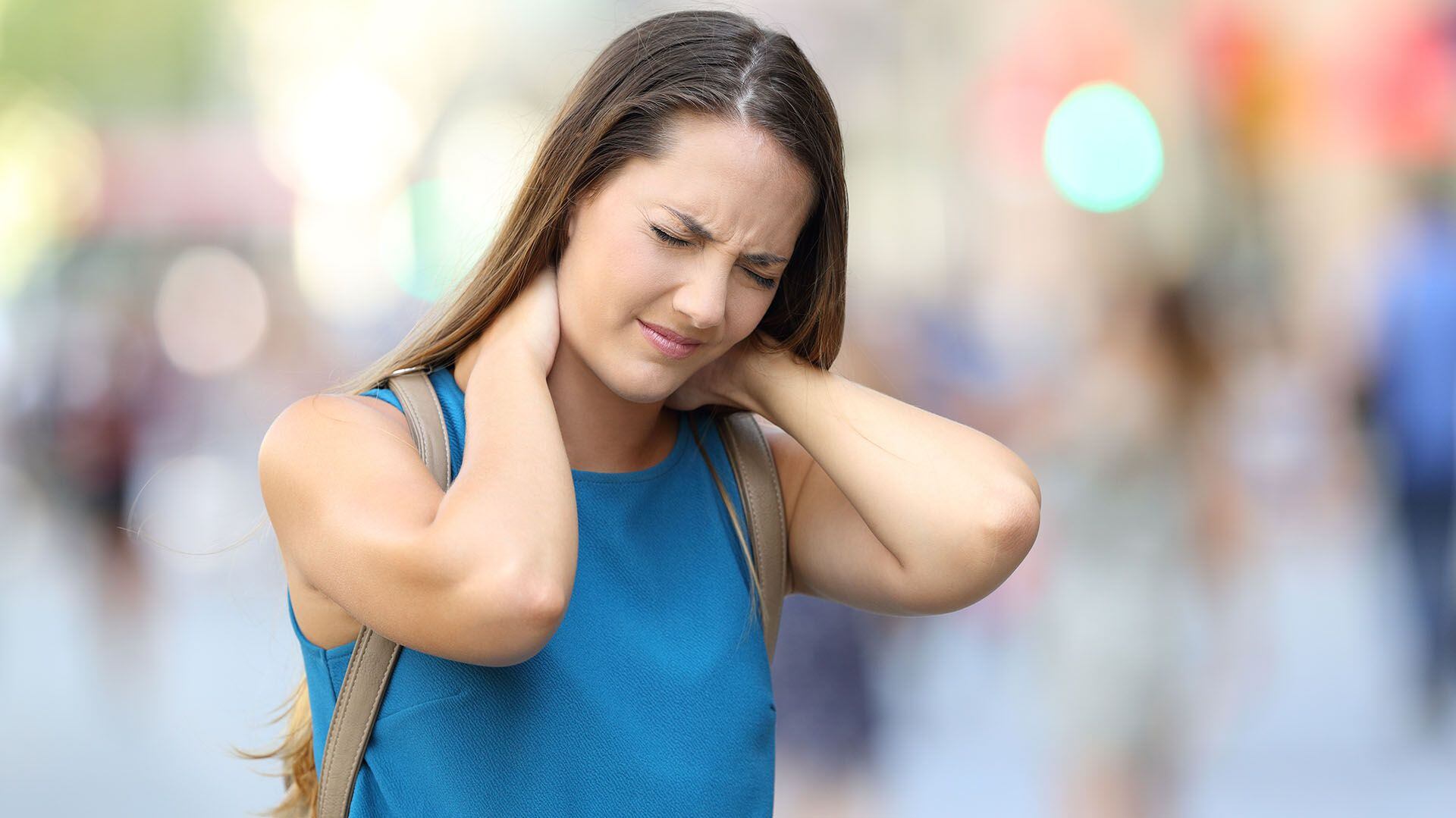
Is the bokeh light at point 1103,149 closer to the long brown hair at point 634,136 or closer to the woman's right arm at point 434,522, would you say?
the long brown hair at point 634,136

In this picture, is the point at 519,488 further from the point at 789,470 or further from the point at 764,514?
the point at 789,470

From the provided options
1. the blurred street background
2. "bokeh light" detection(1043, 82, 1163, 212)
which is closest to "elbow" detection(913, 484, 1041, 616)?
the blurred street background

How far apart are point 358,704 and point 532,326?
52 centimetres

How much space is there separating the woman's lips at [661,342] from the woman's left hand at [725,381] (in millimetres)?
221

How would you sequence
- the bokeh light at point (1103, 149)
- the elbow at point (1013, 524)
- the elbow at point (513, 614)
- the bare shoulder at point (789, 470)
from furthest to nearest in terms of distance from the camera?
1. the bokeh light at point (1103, 149)
2. the bare shoulder at point (789, 470)
3. the elbow at point (1013, 524)
4. the elbow at point (513, 614)

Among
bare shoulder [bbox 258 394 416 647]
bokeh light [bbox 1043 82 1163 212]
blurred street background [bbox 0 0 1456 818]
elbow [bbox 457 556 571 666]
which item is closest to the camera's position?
elbow [bbox 457 556 571 666]

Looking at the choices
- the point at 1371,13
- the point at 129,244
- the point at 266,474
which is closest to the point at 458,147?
the point at 129,244

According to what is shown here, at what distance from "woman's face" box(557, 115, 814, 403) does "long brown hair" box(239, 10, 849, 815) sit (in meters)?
0.03

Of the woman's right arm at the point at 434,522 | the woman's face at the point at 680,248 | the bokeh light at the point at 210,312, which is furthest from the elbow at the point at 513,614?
the bokeh light at the point at 210,312

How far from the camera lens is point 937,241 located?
19250 mm

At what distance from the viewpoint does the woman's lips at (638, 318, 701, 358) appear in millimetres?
1831

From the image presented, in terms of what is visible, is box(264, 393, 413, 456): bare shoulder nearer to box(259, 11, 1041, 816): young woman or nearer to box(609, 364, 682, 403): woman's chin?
box(259, 11, 1041, 816): young woman

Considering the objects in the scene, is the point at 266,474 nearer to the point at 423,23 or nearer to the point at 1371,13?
the point at 1371,13

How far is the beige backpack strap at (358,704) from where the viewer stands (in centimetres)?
169
